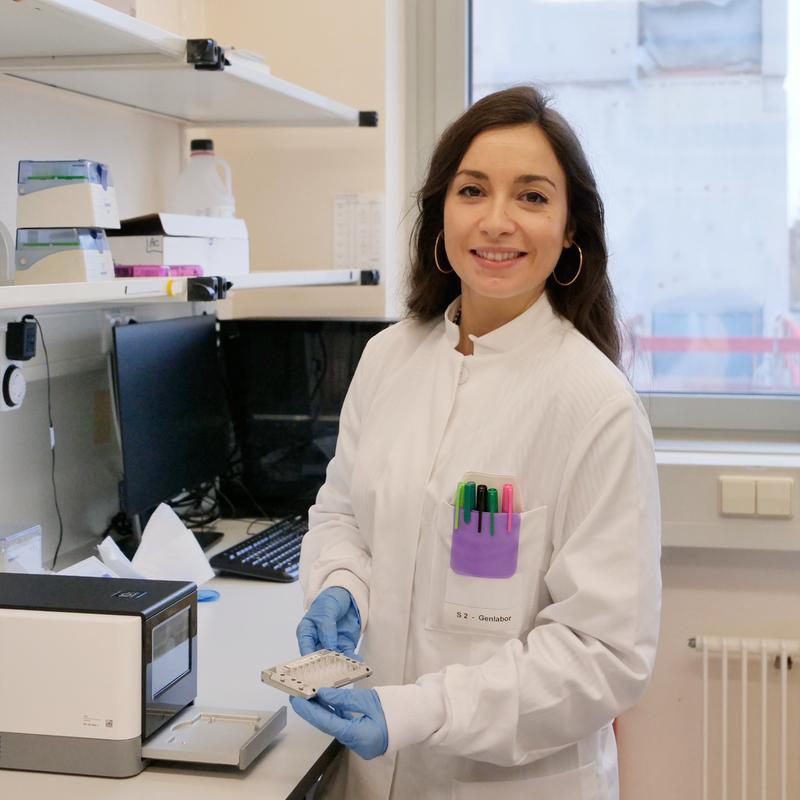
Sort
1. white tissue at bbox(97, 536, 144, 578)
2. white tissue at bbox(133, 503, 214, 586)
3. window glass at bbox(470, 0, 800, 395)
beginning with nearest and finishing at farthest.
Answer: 1. white tissue at bbox(97, 536, 144, 578)
2. white tissue at bbox(133, 503, 214, 586)
3. window glass at bbox(470, 0, 800, 395)

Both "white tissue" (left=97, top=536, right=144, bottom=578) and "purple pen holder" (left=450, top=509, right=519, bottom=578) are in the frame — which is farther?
"white tissue" (left=97, top=536, right=144, bottom=578)

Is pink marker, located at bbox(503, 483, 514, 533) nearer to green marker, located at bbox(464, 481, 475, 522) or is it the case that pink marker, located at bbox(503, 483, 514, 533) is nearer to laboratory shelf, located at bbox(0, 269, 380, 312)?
green marker, located at bbox(464, 481, 475, 522)

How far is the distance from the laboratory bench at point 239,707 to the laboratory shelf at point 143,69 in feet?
2.91

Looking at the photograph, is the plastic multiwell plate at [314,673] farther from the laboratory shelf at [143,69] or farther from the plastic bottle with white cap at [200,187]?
the plastic bottle with white cap at [200,187]

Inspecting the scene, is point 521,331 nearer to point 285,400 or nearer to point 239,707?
point 239,707

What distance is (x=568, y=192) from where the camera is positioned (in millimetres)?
1438

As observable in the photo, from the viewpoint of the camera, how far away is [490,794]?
1.32m

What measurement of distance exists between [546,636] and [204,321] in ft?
4.30

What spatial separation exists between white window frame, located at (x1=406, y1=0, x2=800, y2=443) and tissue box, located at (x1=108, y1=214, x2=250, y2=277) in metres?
0.71

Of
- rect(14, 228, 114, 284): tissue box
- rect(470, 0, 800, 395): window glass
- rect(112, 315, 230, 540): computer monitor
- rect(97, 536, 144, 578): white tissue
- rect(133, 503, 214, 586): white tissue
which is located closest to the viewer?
rect(14, 228, 114, 284): tissue box

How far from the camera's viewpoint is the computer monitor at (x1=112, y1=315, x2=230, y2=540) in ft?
6.52

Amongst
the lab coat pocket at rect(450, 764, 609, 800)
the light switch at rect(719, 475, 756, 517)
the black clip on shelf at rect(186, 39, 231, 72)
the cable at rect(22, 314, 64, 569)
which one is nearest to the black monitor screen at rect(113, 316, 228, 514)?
the cable at rect(22, 314, 64, 569)

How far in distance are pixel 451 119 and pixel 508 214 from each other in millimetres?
1373

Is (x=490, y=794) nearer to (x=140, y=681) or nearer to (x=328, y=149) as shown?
(x=140, y=681)
